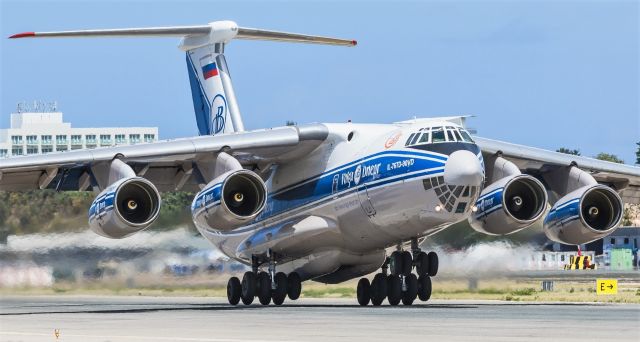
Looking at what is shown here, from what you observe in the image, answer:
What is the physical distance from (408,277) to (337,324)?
242 inches

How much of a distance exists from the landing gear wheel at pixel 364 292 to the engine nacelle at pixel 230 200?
284cm

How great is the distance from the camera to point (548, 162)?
25.1 metres

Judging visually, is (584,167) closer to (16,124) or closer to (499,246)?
(499,246)

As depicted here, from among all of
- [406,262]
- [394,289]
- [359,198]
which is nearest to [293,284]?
[394,289]

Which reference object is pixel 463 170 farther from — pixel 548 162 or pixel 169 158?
pixel 169 158

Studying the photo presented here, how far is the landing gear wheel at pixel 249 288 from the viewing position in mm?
24672

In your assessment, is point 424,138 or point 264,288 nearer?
point 424,138

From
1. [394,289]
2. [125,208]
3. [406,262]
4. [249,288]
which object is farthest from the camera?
[249,288]

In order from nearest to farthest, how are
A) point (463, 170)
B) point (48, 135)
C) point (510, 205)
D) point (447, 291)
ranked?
1. point (463, 170)
2. point (510, 205)
3. point (447, 291)
4. point (48, 135)

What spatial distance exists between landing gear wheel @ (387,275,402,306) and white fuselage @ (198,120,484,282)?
2.40 feet

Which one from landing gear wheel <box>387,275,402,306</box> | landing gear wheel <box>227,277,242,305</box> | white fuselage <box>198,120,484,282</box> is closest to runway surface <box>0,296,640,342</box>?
landing gear wheel <box>387,275,402,306</box>

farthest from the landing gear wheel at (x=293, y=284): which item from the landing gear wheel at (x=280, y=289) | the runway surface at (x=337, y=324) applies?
the runway surface at (x=337, y=324)

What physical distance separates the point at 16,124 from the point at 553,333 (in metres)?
116

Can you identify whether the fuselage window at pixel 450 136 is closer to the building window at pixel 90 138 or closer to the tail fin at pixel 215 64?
the tail fin at pixel 215 64
